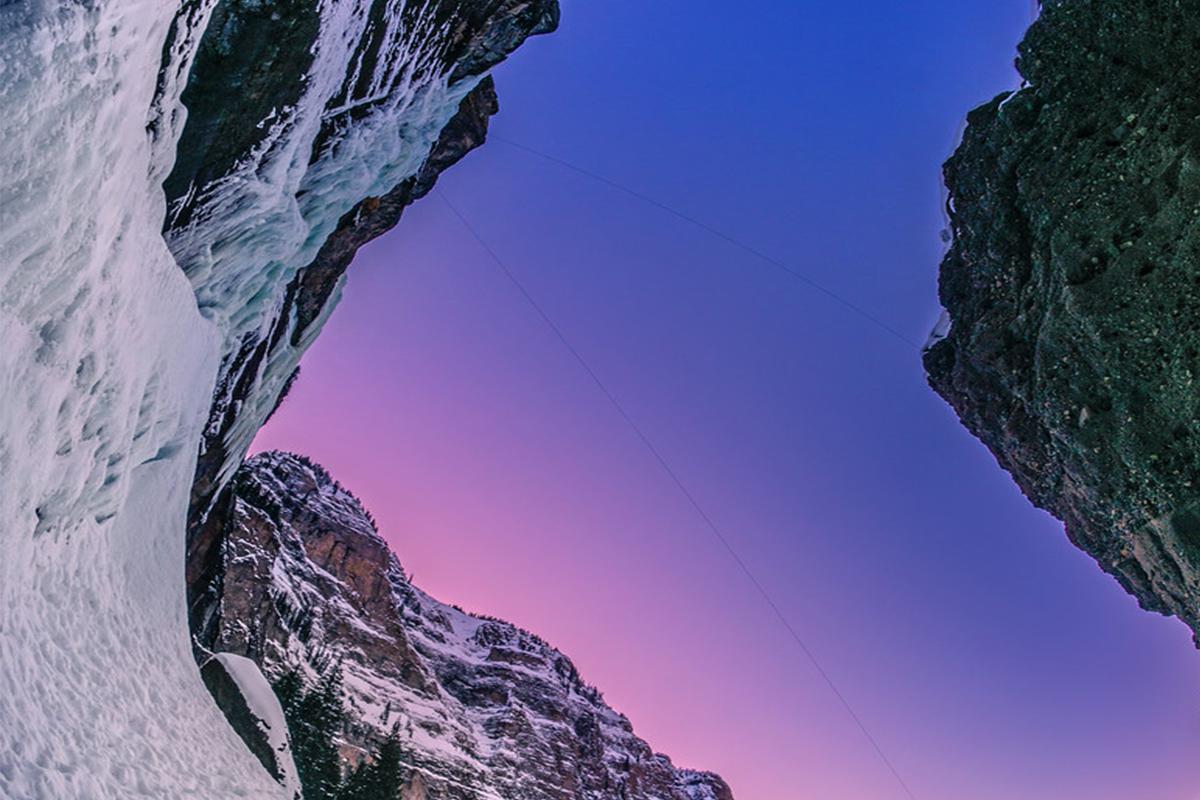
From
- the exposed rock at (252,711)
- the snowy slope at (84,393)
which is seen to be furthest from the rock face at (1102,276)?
the exposed rock at (252,711)

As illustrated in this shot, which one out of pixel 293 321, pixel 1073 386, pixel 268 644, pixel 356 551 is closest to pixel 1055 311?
pixel 1073 386

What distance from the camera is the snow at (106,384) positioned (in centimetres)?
552

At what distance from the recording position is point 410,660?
313 ft

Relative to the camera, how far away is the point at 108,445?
8.23 m

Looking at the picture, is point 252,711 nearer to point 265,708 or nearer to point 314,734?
point 265,708

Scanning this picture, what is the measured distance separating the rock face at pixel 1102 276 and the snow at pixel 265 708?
1824 centimetres

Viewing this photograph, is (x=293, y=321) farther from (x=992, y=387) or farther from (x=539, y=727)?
(x=539, y=727)

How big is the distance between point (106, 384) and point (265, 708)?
13.6 metres

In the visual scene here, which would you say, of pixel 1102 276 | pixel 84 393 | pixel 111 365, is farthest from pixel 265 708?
pixel 1102 276

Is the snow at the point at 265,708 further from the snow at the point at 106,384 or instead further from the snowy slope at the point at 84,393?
the snowy slope at the point at 84,393

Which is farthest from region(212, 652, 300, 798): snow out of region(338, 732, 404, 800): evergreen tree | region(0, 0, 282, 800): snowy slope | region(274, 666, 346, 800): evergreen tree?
region(338, 732, 404, 800): evergreen tree

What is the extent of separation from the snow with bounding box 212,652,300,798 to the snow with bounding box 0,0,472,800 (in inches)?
160

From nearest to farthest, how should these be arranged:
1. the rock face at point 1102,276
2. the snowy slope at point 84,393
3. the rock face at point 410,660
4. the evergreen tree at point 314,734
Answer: the snowy slope at point 84,393, the rock face at point 1102,276, the evergreen tree at point 314,734, the rock face at point 410,660

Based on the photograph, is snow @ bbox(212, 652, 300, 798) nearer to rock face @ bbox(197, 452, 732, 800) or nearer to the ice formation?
the ice formation
